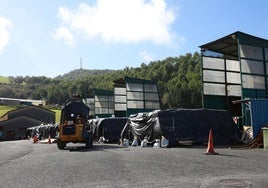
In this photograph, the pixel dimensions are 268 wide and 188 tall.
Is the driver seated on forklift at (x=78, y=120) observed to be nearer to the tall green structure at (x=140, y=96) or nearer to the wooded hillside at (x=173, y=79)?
the tall green structure at (x=140, y=96)

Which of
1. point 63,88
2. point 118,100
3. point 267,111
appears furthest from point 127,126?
point 63,88

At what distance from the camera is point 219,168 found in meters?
10.1

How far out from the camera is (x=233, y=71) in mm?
28078

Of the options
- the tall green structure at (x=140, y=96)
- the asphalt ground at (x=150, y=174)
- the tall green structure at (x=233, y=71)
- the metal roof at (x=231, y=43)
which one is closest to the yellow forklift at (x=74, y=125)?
the asphalt ground at (x=150, y=174)

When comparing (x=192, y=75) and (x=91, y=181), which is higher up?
(x=192, y=75)

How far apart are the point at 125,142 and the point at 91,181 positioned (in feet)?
45.2

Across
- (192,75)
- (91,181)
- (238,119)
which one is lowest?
(91,181)

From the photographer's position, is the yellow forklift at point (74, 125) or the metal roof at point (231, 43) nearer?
the yellow forklift at point (74, 125)

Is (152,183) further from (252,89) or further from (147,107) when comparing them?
(147,107)

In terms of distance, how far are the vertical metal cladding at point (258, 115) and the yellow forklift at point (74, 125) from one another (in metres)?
9.04

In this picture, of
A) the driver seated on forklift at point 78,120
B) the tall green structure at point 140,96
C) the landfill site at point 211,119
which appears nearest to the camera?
the landfill site at point 211,119

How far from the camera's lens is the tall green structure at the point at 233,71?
23.0m

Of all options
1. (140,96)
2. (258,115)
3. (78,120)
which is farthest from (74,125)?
(140,96)

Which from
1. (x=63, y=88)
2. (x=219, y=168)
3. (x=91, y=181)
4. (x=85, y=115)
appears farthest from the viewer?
(x=63, y=88)
